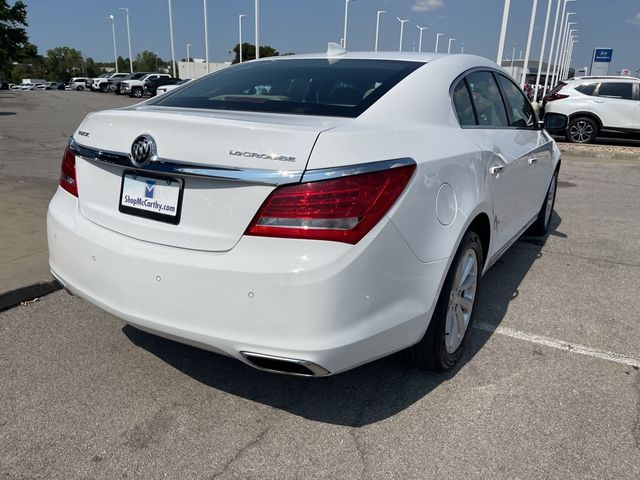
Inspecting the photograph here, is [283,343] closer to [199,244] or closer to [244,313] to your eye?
[244,313]

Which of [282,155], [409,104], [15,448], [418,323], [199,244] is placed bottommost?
[15,448]

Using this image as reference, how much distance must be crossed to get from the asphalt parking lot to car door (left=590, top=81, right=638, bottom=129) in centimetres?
1187

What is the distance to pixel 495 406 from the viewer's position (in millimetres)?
2656

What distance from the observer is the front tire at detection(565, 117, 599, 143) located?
1421cm

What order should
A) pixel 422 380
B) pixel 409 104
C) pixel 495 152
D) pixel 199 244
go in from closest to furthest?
1. pixel 199 244
2. pixel 409 104
3. pixel 422 380
4. pixel 495 152

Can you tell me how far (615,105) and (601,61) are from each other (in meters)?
31.9

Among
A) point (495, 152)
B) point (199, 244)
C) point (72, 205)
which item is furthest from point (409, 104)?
point (72, 205)

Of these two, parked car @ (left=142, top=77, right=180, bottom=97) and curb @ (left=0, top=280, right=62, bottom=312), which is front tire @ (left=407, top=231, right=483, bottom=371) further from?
parked car @ (left=142, top=77, right=180, bottom=97)

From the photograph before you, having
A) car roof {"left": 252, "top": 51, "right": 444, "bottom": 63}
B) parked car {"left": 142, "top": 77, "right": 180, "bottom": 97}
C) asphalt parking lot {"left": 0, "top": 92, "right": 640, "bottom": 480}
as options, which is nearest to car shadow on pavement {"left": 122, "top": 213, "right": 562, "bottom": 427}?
asphalt parking lot {"left": 0, "top": 92, "right": 640, "bottom": 480}

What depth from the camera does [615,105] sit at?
13.9 metres

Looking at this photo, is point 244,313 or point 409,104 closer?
point 244,313

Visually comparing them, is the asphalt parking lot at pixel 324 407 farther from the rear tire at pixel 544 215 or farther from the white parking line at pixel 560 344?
the rear tire at pixel 544 215

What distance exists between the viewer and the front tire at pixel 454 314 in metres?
2.65

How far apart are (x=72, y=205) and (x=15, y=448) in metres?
1.13
